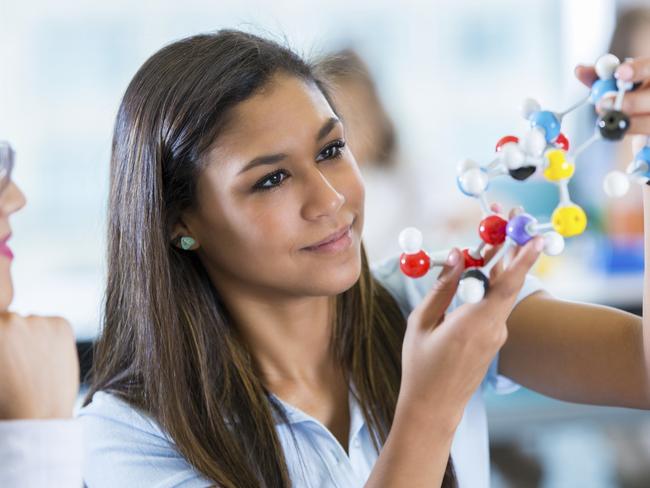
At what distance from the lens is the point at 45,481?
0.83 meters

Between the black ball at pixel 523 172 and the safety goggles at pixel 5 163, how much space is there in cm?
48

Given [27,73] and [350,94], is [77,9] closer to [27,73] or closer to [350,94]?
[27,73]

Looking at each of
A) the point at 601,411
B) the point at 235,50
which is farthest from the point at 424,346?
the point at 601,411

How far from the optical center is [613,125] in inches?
32.6

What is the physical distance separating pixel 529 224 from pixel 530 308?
39cm

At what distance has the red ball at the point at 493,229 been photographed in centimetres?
90

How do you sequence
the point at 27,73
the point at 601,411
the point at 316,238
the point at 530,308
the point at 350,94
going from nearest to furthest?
1. the point at 316,238
2. the point at 530,308
3. the point at 350,94
4. the point at 601,411
5. the point at 27,73

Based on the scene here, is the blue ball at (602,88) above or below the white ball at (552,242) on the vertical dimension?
above

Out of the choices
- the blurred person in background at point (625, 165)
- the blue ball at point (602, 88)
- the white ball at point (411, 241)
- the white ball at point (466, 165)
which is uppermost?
the blue ball at point (602, 88)

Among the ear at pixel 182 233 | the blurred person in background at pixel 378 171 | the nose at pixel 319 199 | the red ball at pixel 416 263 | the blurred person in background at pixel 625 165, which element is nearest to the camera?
the red ball at pixel 416 263

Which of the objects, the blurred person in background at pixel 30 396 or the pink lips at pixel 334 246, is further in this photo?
the pink lips at pixel 334 246

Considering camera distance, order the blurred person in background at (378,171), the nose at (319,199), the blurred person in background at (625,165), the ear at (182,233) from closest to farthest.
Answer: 1. the nose at (319,199)
2. the ear at (182,233)
3. the blurred person in background at (378,171)
4. the blurred person in background at (625,165)

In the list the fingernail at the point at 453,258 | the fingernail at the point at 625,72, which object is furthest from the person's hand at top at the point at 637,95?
the fingernail at the point at 453,258

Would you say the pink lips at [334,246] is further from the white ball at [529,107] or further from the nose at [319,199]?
the white ball at [529,107]
